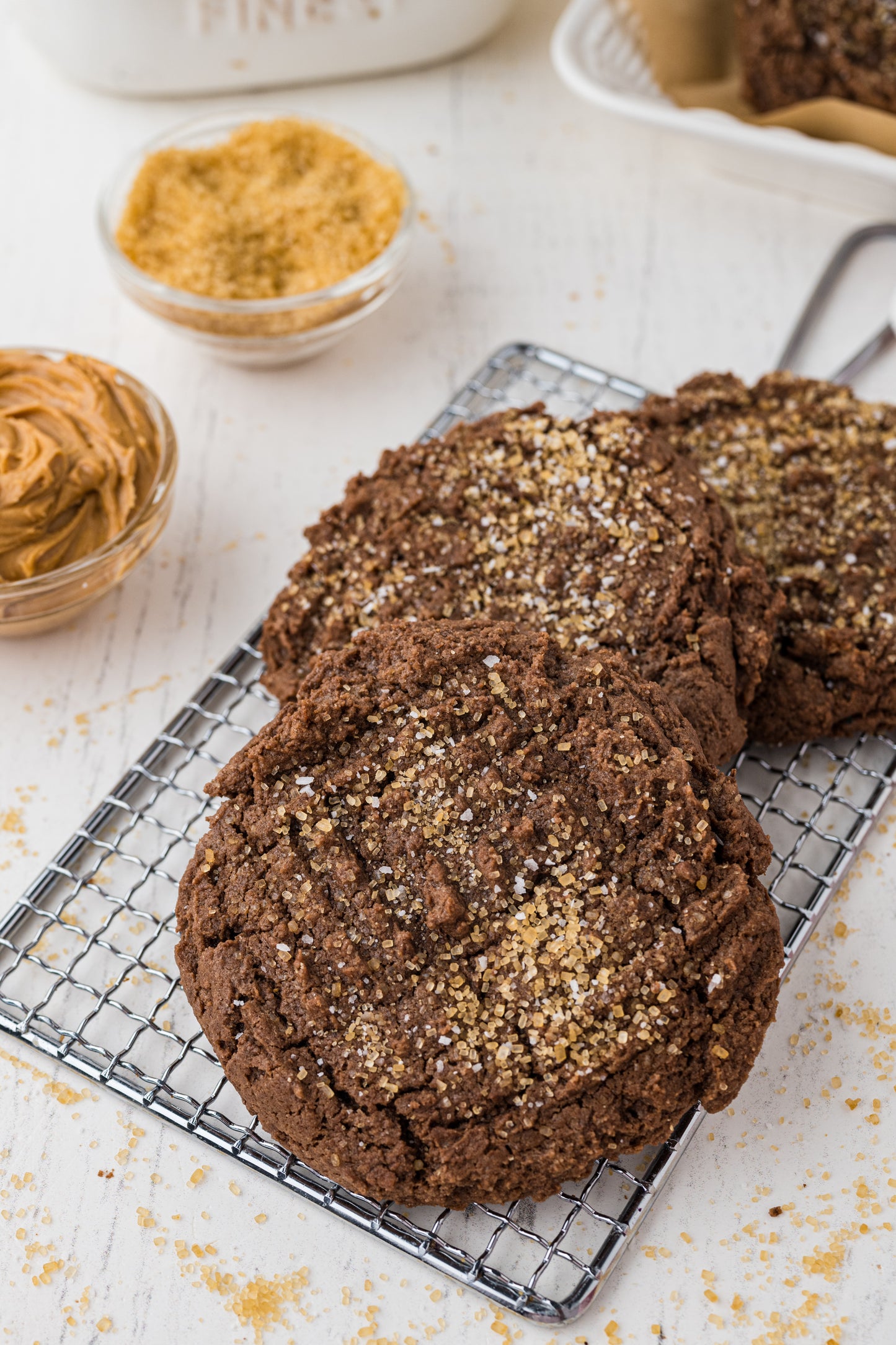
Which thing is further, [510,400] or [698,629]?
[510,400]

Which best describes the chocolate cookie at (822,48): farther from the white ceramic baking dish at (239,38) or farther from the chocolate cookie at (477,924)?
the chocolate cookie at (477,924)

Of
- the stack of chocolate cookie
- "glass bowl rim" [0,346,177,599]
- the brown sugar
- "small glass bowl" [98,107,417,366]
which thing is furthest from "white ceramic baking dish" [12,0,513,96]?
the stack of chocolate cookie

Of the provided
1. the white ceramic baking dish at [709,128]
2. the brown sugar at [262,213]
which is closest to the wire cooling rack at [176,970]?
the brown sugar at [262,213]

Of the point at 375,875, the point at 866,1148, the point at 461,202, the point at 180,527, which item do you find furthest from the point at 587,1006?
the point at 461,202

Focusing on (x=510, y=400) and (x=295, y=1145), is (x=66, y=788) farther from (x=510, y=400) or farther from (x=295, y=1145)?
(x=510, y=400)

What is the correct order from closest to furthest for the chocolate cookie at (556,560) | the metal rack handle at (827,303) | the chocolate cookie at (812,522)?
1. the chocolate cookie at (556,560)
2. the chocolate cookie at (812,522)
3. the metal rack handle at (827,303)

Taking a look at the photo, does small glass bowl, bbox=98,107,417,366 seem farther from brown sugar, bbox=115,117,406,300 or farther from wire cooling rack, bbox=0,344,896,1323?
wire cooling rack, bbox=0,344,896,1323
